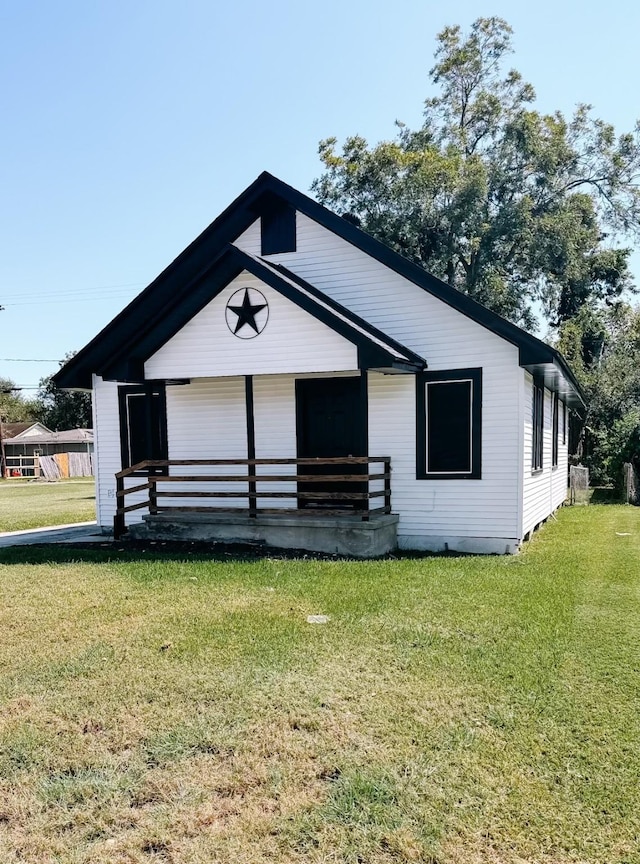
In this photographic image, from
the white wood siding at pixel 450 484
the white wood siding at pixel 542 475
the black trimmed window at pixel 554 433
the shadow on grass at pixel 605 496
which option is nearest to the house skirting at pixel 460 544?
the white wood siding at pixel 450 484

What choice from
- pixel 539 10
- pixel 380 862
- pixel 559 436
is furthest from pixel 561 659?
pixel 539 10

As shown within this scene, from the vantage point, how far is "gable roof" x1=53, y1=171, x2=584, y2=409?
916 centimetres

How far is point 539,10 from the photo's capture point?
1436cm

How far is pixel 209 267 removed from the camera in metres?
9.80

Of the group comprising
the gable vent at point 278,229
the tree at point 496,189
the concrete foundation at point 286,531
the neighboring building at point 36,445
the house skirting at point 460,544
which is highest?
the tree at point 496,189

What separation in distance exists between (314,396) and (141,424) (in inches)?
133

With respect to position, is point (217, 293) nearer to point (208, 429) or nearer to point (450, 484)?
point (208, 429)

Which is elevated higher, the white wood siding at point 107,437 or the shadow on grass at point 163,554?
the white wood siding at point 107,437

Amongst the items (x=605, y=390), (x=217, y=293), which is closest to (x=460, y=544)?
(x=217, y=293)

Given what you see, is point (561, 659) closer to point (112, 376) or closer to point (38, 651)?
point (38, 651)

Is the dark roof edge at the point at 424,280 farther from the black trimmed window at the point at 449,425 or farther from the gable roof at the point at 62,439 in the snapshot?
the gable roof at the point at 62,439

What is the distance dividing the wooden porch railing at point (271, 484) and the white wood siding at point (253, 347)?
145 cm

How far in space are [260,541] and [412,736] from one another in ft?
21.3

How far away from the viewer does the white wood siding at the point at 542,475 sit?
10008mm
